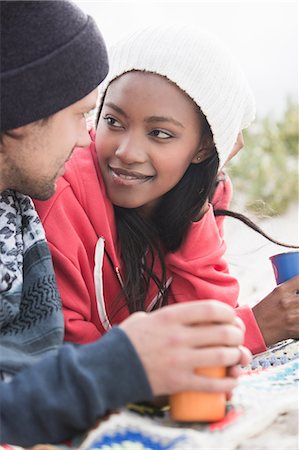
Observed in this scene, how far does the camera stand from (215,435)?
1021mm

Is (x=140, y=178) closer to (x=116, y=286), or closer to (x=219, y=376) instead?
(x=116, y=286)

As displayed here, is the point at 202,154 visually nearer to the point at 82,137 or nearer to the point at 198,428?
the point at 82,137

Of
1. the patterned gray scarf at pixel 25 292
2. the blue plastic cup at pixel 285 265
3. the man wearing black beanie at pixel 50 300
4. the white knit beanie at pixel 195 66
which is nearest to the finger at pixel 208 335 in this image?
the man wearing black beanie at pixel 50 300

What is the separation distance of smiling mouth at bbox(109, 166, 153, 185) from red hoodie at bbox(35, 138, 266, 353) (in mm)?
47

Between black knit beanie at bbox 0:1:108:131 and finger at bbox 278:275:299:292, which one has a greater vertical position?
black knit beanie at bbox 0:1:108:131

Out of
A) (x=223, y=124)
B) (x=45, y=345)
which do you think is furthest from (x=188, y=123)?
(x=45, y=345)

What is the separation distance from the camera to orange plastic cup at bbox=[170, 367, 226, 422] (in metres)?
1.04

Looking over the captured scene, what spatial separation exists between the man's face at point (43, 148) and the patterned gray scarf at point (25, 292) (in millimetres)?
72

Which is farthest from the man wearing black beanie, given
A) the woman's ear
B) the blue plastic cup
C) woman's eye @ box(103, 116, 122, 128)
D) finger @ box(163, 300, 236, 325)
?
the blue plastic cup

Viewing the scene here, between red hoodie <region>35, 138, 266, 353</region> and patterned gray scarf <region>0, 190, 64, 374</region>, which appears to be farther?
red hoodie <region>35, 138, 266, 353</region>

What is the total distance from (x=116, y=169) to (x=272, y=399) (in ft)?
2.53

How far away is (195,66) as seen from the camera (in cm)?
174

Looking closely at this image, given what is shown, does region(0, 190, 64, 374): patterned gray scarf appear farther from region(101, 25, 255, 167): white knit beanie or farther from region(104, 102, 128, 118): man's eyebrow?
region(101, 25, 255, 167): white knit beanie

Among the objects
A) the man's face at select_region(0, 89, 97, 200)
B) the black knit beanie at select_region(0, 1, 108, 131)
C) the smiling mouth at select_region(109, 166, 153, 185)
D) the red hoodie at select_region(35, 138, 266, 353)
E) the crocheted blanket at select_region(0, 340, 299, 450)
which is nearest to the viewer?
the crocheted blanket at select_region(0, 340, 299, 450)
